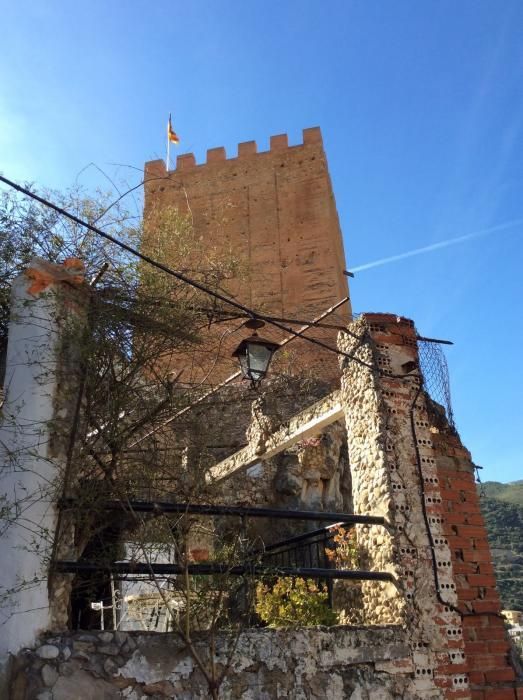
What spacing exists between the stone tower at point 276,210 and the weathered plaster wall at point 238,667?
1489 centimetres

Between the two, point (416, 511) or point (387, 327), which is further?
point (387, 327)

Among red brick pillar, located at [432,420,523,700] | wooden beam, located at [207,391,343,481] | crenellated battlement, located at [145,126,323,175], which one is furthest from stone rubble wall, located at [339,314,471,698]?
crenellated battlement, located at [145,126,323,175]

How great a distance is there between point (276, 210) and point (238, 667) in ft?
60.8

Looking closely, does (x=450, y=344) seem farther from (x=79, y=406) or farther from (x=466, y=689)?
(x=79, y=406)

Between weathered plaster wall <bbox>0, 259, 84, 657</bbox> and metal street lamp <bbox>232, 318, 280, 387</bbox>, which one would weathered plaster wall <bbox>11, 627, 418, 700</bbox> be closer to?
weathered plaster wall <bbox>0, 259, 84, 657</bbox>

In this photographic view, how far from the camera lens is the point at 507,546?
28750mm

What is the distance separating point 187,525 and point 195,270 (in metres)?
1.83

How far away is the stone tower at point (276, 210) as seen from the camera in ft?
63.1

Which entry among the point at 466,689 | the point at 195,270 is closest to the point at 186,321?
the point at 195,270

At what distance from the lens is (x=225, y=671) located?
3014 mm

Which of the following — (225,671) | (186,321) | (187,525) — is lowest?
(225,671)

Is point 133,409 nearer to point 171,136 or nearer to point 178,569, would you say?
point 178,569

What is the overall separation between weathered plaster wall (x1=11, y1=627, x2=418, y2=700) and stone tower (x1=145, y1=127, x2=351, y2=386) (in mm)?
14893

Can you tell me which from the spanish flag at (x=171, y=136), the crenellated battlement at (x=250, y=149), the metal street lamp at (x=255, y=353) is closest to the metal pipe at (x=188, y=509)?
the metal street lamp at (x=255, y=353)
